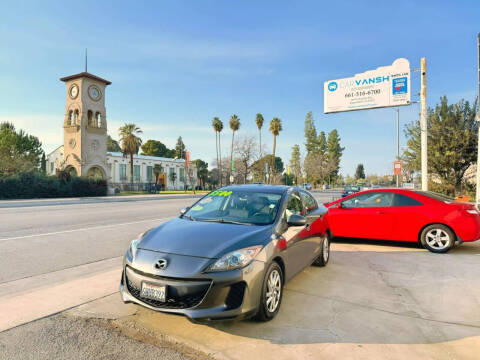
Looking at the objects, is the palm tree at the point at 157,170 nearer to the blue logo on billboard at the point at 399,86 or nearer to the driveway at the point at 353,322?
the blue logo on billboard at the point at 399,86

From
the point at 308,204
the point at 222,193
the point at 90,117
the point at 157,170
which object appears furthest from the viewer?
the point at 157,170

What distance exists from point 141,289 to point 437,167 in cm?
2300

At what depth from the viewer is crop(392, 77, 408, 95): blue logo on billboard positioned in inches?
666

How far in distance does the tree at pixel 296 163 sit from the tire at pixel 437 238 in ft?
266

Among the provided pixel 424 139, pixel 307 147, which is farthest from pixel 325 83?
pixel 307 147

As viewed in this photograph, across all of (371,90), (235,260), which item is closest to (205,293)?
(235,260)

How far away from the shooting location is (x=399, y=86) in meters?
17.1

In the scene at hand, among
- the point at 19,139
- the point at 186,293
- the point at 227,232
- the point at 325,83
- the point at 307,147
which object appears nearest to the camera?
the point at 186,293

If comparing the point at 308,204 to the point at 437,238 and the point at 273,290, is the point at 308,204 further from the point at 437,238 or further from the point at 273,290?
the point at 437,238

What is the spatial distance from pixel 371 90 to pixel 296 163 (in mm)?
73314

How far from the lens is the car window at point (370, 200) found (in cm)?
750

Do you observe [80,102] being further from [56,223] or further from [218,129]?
[56,223]

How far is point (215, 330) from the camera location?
327cm

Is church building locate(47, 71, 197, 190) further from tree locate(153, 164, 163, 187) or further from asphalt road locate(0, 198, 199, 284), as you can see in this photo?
asphalt road locate(0, 198, 199, 284)
